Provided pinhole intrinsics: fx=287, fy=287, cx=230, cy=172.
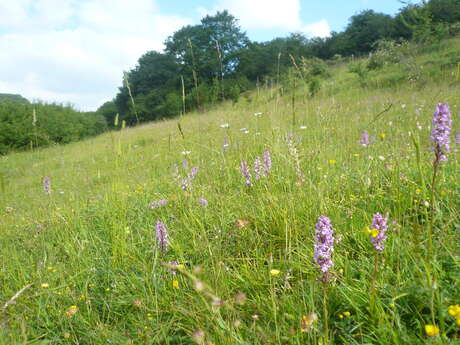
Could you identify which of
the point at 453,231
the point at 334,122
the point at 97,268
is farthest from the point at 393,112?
the point at 97,268

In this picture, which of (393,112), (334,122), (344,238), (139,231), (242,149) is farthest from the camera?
(393,112)

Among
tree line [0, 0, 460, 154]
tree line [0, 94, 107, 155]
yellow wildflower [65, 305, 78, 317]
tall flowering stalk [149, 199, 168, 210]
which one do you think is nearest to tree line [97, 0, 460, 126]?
tree line [0, 0, 460, 154]

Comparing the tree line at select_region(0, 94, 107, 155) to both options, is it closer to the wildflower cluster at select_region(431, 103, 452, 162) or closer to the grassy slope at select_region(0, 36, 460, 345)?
the grassy slope at select_region(0, 36, 460, 345)

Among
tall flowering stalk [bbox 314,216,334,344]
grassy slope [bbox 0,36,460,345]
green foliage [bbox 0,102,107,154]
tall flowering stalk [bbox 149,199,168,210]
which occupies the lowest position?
grassy slope [bbox 0,36,460,345]

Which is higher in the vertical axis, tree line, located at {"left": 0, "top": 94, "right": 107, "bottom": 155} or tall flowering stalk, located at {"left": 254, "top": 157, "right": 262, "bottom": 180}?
tree line, located at {"left": 0, "top": 94, "right": 107, "bottom": 155}

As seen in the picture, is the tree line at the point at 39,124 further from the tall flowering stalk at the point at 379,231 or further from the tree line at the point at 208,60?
the tall flowering stalk at the point at 379,231

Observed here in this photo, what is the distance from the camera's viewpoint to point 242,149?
3.06 metres

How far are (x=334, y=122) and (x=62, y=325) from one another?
3747 millimetres

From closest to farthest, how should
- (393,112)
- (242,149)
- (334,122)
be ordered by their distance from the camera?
(242,149)
(334,122)
(393,112)

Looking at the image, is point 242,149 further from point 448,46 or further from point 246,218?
point 448,46

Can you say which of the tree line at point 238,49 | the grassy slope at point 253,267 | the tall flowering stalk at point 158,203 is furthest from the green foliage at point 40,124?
the grassy slope at point 253,267

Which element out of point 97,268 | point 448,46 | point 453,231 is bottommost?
point 97,268

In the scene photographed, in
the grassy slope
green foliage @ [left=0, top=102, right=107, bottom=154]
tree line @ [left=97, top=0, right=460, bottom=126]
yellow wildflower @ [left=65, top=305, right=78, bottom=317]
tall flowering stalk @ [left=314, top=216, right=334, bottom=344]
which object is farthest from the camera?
tree line @ [left=97, top=0, right=460, bottom=126]

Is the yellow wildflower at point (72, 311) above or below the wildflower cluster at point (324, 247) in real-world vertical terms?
below
